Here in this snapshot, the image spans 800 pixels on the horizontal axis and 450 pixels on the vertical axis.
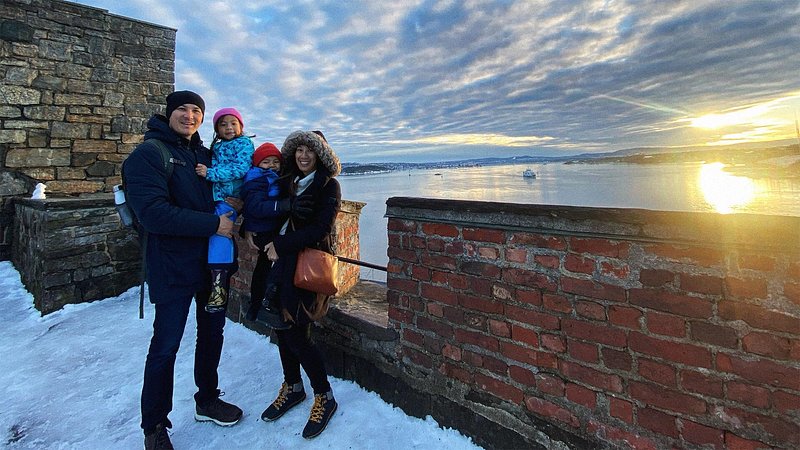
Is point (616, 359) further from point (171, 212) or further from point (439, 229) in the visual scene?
point (171, 212)

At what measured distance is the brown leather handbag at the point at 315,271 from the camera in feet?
6.43

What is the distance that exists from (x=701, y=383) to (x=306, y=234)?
177 centimetres

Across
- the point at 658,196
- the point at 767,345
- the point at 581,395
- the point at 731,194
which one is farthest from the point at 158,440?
the point at 658,196

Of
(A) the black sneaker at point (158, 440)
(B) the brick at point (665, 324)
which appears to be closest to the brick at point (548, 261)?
(B) the brick at point (665, 324)

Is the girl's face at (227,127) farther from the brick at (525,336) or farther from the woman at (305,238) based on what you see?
the brick at (525,336)

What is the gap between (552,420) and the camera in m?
1.60

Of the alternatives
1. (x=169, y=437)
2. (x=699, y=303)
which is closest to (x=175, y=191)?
(x=169, y=437)

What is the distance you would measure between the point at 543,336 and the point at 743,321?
26.2 inches

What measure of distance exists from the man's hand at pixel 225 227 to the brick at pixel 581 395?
6.11 ft

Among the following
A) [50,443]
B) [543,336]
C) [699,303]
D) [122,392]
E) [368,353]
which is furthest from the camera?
[122,392]

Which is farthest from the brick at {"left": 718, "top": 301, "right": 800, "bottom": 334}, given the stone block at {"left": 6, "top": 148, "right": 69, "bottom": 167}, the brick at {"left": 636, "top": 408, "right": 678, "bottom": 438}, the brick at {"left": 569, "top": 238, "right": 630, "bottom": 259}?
the stone block at {"left": 6, "top": 148, "right": 69, "bottom": 167}

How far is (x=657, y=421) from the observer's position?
134 cm

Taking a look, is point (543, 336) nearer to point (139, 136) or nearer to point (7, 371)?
point (7, 371)

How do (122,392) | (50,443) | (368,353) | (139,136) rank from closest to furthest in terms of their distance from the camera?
(50,443) < (368,353) < (122,392) < (139,136)
